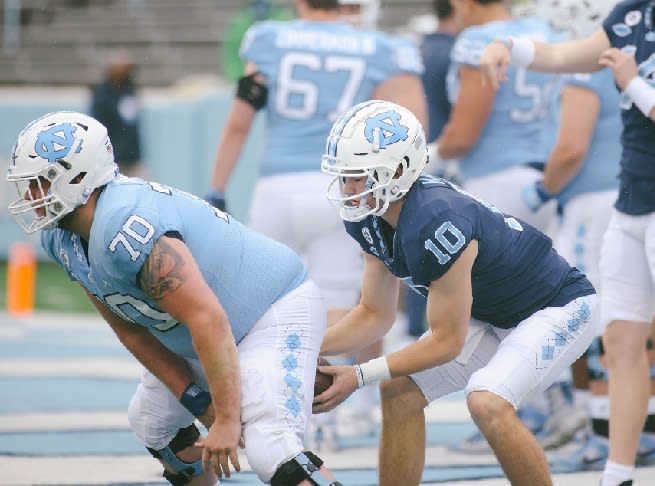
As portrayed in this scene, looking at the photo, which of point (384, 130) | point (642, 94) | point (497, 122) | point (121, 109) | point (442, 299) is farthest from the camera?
point (121, 109)

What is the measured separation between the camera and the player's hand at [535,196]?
6152mm

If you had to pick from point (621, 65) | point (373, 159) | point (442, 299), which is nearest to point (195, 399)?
point (442, 299)

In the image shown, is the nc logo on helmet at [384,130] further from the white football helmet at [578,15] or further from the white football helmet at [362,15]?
the white football helmet at [362,15]

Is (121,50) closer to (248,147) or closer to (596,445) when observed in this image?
(248,147)

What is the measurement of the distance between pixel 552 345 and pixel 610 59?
114 cm

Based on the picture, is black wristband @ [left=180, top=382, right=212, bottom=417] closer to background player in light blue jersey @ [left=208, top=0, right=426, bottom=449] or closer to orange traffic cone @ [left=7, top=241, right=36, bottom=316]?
background player in light blue jersey @ [left=208, top=0, right=426, bottom=449]

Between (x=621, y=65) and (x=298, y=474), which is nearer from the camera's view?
(x=298, y=474)

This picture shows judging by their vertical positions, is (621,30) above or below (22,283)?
above

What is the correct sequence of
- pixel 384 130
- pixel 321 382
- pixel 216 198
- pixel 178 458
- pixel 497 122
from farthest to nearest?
1. pixel 497 122
2. pixel 216 198
3. pixel 178 458
4. pixel 321 382
5. pixel 384 130

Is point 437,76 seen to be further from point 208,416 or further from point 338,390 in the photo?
point 208,416

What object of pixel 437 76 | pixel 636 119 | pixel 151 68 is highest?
pixel 636 119

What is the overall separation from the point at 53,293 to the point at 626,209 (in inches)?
364

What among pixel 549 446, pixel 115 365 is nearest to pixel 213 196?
pixel 549 446

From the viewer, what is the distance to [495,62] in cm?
500
